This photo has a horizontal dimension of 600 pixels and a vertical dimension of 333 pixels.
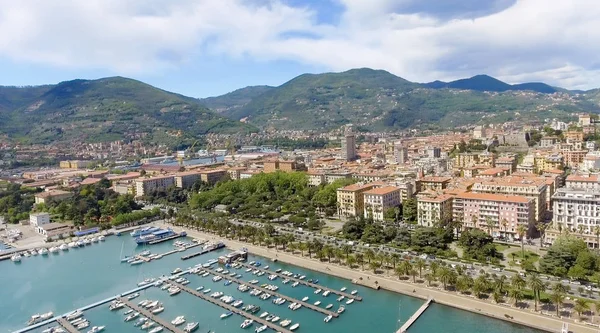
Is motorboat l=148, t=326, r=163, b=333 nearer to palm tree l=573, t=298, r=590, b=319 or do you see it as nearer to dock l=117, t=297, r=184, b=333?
dock l=117, t=297, r=184, b=333

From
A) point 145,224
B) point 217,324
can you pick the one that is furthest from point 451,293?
point 145,224

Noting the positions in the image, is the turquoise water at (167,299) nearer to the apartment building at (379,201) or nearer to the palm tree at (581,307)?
the palm tree at (581,307)

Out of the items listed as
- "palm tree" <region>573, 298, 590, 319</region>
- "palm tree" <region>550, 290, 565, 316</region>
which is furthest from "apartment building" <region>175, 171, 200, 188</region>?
"palm tree" <region>573, 298, 590, 319</region>

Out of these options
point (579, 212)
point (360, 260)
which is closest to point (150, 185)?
point (360, 260)

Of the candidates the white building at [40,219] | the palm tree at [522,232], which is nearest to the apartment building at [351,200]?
the palm tree at [522,232]

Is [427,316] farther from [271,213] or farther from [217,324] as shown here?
[271,213]
